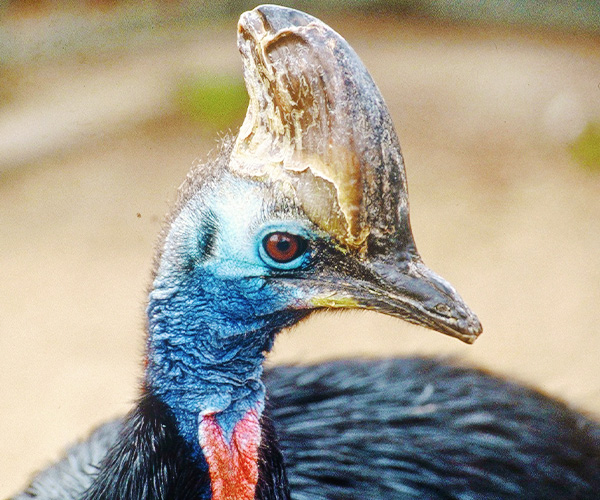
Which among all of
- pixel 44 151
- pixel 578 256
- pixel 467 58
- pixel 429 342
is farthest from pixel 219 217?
pixel 467 58

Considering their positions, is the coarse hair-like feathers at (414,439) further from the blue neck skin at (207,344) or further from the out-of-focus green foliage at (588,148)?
the out-of-focus green foliage at (588,148)

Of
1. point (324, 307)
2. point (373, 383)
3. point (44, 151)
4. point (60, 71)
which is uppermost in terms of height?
point (60, 71)

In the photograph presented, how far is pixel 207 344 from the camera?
1691 millimetres

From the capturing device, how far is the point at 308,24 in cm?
151

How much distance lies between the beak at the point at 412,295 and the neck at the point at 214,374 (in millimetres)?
214

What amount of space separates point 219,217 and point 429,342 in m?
2.58

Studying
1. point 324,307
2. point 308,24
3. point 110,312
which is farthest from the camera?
point 110,312

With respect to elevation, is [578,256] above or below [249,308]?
above

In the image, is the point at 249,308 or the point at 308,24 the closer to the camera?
the point at 308,24

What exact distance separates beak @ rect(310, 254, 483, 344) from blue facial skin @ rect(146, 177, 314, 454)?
131 millimetres

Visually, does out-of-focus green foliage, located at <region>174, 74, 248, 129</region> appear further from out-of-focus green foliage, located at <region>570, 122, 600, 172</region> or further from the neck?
the neck

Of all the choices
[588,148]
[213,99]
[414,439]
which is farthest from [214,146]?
[588,148]

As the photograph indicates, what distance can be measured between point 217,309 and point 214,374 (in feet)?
0.52

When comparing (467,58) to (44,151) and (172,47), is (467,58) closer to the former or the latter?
(172,47)
